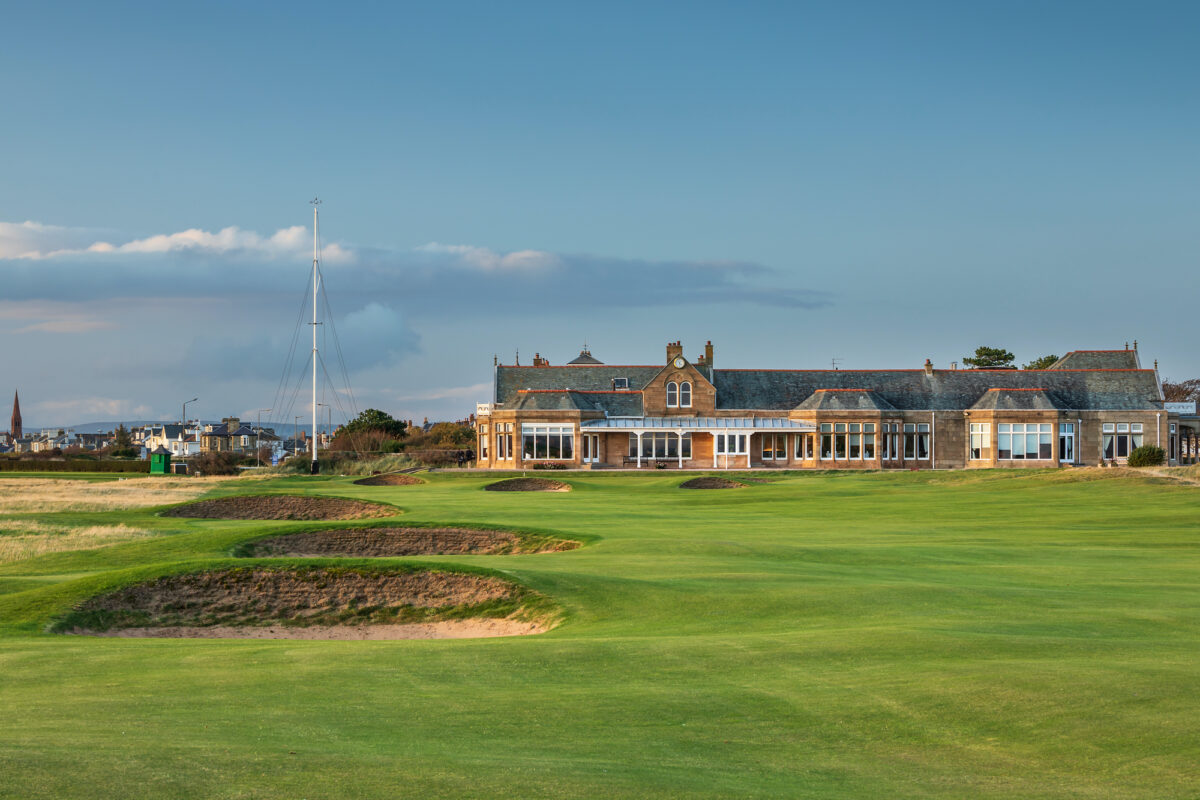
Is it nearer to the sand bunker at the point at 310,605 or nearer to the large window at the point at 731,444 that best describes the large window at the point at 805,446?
the large window at the point at 731,444

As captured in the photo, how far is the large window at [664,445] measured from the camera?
245 ft

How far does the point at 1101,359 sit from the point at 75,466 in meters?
72.8

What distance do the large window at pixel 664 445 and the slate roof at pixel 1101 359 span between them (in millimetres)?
27839

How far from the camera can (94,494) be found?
4809 centimetres

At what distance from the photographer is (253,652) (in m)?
12.9

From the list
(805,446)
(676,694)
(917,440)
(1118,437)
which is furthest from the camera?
(917,440)

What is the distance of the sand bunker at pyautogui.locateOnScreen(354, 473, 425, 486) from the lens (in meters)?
59.5

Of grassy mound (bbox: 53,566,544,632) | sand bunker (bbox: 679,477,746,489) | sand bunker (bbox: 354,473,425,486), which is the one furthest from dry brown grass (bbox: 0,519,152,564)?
sand bunker (bbox: 679,477,746,489)

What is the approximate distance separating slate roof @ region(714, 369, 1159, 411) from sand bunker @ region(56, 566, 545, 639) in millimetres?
59484

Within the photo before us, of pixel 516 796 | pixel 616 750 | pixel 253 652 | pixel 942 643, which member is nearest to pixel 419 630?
pixel 253 652

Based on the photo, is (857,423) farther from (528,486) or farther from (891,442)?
(528,486)

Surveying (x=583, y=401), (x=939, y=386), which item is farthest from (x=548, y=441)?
(x=939, y=386)

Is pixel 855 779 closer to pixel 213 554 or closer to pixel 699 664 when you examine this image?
pixel 699 664

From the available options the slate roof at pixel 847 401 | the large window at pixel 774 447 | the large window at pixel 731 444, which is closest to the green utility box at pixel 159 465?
the large window at pixel 731 444
